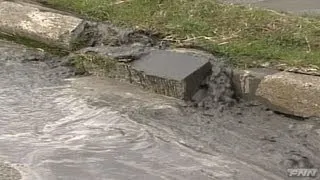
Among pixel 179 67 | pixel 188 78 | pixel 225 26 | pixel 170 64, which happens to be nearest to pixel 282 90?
pixel 188 78

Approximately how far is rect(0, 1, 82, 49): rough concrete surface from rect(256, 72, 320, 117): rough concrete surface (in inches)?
88.1

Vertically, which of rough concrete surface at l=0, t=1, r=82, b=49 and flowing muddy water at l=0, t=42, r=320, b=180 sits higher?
rough concrete surface at l=0, t=1, r=82, b=49

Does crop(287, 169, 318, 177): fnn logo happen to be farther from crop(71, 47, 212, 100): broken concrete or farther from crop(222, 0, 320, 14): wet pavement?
crop(222, 0, 320, 14): wet pavement

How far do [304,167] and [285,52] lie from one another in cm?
160

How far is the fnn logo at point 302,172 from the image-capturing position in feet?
14.6

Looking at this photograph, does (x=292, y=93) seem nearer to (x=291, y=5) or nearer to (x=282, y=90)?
(x=282, y=90)

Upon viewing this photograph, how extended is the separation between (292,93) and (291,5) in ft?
8.21

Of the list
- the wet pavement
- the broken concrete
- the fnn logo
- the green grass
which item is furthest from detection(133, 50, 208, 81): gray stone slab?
the wet pavement

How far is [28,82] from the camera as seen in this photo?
20.6 feet

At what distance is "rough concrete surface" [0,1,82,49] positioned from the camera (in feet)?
23.1

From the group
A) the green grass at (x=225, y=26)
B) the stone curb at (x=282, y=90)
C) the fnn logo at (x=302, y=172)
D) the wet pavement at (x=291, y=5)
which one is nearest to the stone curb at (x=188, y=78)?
the stone curb at (x=282, y=90)

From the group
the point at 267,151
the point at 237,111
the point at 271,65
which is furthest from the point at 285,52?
the point at 267,151

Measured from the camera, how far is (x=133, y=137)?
5.11m

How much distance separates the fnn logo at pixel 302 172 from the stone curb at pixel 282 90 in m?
0.82
